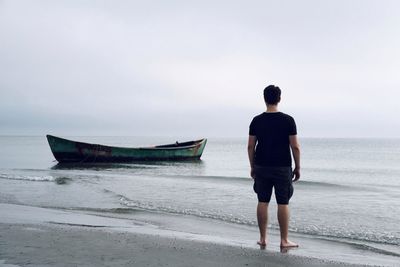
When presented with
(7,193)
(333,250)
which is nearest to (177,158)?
(7,193)

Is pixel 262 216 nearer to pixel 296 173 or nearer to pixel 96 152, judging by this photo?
pixel 296 173

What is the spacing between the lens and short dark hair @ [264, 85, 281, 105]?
4.89 m

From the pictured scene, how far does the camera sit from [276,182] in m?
4.89

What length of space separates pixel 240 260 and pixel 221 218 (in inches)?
173

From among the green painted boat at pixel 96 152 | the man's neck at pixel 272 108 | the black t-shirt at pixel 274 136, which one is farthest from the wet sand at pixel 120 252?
the green painted boat at pixel 96 152

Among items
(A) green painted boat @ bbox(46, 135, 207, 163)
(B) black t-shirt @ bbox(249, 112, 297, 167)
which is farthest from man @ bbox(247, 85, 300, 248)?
(A) green painted boat @ bbox(46, 135, 207, 163)

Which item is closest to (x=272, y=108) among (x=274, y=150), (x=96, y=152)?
(x=274, y=150)

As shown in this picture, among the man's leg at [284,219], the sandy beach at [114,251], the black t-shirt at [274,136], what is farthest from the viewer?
the man's leg at [284,219]

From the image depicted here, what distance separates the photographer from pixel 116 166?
2861 cm

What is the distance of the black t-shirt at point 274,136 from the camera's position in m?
4.84

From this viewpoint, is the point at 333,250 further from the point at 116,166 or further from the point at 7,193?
the point at 116,166

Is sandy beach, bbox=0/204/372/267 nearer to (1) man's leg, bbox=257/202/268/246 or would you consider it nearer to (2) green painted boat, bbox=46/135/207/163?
(1) man's leg, bbox=257/202/268/246

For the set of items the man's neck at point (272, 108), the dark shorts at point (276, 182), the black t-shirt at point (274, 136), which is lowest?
the dark shorts at point (276, 182)

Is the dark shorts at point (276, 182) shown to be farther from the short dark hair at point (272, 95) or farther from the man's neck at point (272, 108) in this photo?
the short dark hair at point (272, 95)
